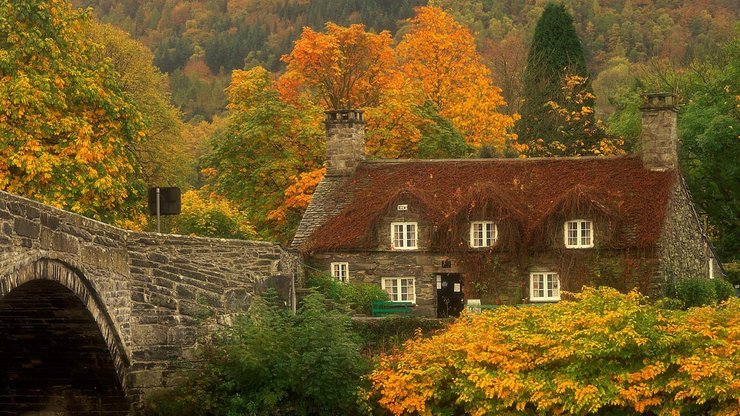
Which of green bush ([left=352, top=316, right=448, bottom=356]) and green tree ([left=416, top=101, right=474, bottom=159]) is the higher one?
green tree ([left=416, top=101, right=474, bottom=159])

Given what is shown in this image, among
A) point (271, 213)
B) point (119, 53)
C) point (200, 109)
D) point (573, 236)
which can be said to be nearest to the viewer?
point (573, 236)

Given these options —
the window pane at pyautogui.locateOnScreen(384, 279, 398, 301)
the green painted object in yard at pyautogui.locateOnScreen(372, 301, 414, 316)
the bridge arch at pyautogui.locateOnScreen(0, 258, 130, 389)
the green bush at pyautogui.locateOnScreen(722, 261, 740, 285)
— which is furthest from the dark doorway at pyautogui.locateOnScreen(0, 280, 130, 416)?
the green bush at pyautogui.locateOnScreen(722, 261, 740, 285)

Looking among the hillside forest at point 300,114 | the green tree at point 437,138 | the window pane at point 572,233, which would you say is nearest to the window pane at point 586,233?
the window pane at point 572,233

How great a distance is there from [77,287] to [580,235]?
19554 millimetres

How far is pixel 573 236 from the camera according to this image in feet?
142

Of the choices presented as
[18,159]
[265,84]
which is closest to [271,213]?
[265,84]

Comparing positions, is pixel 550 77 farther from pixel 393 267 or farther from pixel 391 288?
pixel 391 288

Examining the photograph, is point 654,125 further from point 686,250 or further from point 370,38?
point 370,38

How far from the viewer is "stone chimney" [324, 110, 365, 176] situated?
47.1 metres

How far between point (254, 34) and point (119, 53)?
46060 millimetres

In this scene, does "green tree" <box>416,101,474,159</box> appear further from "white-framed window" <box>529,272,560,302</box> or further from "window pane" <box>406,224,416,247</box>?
"white-framed window" <box>529,272,560,302</box>

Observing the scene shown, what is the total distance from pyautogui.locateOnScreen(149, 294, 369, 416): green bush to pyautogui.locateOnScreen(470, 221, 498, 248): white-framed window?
1274 centimetres

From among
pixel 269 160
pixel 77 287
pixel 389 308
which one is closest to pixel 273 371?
pixel 77 287

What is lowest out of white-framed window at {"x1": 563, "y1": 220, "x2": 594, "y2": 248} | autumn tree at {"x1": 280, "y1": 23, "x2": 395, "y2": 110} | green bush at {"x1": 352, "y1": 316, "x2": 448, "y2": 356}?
green bush at {"x1": 352, "y1": 316, "x2": 448, "y2": 356}
